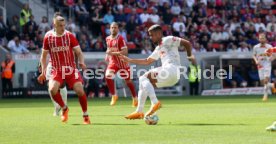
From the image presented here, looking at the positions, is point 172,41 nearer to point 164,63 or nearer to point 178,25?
point 164,63

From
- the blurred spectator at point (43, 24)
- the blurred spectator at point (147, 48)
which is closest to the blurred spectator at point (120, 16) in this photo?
the blurred spectator at point (147, 48)

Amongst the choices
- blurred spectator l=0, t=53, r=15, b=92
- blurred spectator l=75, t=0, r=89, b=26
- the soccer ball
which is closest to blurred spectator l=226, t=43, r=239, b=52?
blurred spectator l=75, t=0, r=89, b=26

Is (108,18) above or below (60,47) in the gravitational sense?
above

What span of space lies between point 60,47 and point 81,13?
2320cm

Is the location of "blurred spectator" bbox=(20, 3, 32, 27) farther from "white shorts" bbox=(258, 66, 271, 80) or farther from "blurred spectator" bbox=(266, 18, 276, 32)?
"blurred spectator" bbox=(266, 18, 276, 32)

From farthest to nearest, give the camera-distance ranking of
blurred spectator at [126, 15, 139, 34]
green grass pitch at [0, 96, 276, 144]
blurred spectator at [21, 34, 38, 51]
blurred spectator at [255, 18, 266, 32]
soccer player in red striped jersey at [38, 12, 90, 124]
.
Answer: blurred spectator at [255, 18, 266, 32] < blurred spectator at [126, 15, 139, 34] < blurred spectator at [21, 34, 38, 51] < soccer player in red striped jersey at [38, 12, 90, 124] < green grass pitch at [0, 96, 276, 144]

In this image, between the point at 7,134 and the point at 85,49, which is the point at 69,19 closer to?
the point at 85,49

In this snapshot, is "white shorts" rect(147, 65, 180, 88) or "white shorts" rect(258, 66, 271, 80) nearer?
"white shorts" rect(147, 65, 180, 88)

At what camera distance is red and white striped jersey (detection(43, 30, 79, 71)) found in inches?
645

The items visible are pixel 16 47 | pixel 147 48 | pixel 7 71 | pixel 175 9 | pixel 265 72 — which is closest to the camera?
pixel 265 72

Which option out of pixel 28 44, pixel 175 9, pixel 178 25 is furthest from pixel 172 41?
pixel 175 9

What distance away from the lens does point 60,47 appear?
1641 centimetres

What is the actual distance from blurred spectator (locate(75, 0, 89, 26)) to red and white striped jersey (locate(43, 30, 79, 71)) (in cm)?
2312

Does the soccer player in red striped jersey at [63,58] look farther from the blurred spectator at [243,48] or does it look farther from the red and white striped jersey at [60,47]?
the blurred spectator at [243,48]
